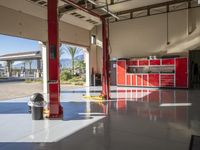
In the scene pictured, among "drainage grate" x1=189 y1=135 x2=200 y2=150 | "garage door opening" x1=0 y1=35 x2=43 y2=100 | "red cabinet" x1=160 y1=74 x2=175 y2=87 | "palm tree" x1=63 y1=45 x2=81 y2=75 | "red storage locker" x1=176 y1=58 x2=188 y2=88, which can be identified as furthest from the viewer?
"garage door opening" x1=0 y1=35 x2=43 y2=100

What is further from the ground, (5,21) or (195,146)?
(5,21)

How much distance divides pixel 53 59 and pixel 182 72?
8.05 m

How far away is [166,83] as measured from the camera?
38.7 ft

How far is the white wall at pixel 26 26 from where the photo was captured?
8.20m

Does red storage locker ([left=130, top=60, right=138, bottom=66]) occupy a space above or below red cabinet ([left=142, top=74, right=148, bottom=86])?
above

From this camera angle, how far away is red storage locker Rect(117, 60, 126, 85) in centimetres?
1311

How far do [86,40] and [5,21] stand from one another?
6.11 m

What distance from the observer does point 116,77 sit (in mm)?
13711

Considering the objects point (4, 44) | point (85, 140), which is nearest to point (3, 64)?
point (4, 44)

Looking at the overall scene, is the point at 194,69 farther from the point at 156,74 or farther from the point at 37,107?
the point at 37,107

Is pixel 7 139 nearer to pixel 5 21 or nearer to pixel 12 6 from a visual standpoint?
pixel 5 21

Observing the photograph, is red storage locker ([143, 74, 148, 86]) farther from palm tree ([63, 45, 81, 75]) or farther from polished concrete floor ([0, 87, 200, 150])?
palm tree ([63, 45, 81, 75])

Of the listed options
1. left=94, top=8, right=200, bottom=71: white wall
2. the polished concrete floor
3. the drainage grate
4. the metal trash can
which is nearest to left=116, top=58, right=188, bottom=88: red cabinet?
left=94, top=8, right=200, bottom=71: white wall

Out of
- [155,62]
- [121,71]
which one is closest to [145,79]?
[155,62]
